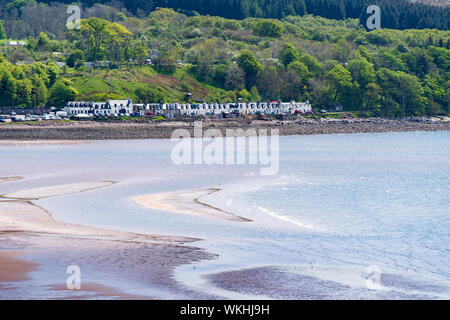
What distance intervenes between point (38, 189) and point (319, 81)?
107 metres

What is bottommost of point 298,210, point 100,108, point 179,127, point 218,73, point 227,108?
point 298,210

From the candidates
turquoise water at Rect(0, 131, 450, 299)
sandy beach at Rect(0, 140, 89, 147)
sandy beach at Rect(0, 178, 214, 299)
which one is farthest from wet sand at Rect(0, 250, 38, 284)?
sandy beach at Rect(0, 140, 89, 147)

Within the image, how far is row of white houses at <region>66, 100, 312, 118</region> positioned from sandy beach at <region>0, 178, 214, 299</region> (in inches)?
2954

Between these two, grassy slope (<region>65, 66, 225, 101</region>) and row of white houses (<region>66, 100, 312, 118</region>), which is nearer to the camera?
row of white houses (<region>66, 100, 312, 118</region>)

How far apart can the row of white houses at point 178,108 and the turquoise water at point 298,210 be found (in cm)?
3578

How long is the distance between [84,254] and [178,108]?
90.8 metres

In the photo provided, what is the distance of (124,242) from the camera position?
25672 millimetres

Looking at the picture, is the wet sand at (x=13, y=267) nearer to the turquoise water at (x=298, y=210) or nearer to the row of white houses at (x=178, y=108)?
the turquoise water at (x=298, y=210)

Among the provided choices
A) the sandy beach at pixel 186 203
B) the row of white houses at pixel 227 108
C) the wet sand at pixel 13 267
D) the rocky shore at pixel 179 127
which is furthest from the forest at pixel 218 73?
the wet sand at pixel 13 267

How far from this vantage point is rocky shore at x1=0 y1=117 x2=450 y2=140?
87.8 metres

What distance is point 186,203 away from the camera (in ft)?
117

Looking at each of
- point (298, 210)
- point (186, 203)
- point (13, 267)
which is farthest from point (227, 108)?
point (13, 267)

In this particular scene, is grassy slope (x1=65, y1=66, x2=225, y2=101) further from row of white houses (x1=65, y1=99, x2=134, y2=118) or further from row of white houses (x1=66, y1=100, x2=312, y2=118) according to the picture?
row of white houses (x1=66, y1=100, x2=312, y2=118)

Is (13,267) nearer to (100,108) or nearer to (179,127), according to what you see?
(179,127)
